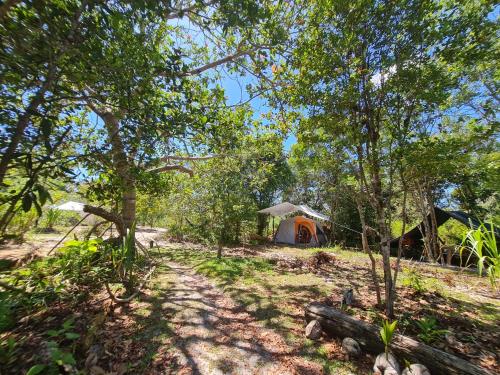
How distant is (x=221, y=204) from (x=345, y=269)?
4.76 meters

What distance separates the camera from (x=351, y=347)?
2822 millimetres

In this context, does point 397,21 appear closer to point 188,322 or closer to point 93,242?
point 188,322

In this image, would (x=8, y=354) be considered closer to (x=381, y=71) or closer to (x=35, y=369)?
(x=35, y=369)

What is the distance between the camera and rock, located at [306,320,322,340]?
3163mm

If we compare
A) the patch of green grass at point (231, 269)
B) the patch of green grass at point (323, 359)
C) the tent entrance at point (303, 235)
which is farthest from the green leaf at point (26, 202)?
the tent entrance at point (303, 235)

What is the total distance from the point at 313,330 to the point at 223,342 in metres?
1.22

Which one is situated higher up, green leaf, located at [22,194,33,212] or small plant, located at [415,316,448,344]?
green leaf, located at [22,194,33,212]

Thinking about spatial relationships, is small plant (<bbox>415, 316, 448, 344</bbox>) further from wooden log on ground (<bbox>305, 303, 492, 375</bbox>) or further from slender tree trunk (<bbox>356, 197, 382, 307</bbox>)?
slender tree trunk (<bbox>356, 197, 382, 307</bbox>)

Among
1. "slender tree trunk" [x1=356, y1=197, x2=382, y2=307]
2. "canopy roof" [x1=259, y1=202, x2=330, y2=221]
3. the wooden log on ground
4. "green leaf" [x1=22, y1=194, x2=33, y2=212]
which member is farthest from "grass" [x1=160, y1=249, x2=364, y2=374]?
"canopy roof" [x1=259, y1=202, x2=330, y2=221]

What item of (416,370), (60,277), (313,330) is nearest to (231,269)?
(313,330)

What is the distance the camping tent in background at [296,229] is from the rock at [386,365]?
12.4 metres

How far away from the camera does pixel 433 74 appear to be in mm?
3051

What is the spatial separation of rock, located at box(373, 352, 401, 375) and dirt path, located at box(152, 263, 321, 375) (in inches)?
24.3

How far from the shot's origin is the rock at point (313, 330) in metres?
3.16
